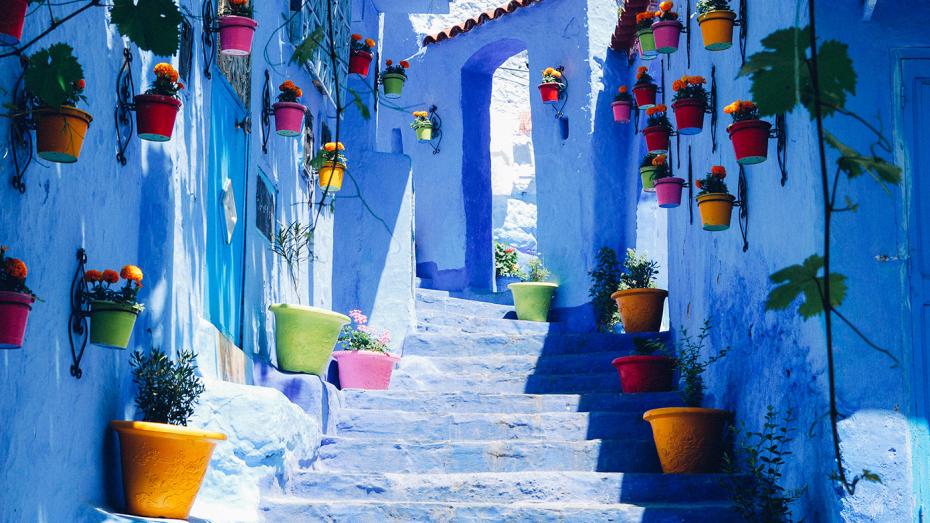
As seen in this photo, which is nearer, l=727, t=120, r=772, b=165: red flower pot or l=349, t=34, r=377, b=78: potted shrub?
l=727, t=120, r=772, b=165: red flower pot

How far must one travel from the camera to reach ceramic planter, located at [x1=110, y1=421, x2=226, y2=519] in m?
4.91

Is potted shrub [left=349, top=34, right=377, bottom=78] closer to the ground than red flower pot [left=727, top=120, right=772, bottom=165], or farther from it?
farther from it

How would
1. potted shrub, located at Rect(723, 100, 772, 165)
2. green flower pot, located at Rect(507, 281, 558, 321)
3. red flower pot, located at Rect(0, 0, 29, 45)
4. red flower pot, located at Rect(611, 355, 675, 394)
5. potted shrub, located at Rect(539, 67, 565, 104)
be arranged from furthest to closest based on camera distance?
potted shrub, located at Rect(539, 67, 565, 104)
green flower pot, located at Rect(507, 281, 558, 321)
red flower pot, located at Rect(611, 355, 675, 394)
potted shrub, located at Rect(723, 100, 772, 165)
red flower pot, located at Rect(0, 0, 29, 45)

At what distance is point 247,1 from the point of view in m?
7.00

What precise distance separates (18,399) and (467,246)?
32.5 ft

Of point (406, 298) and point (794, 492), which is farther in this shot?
point (406, 298)

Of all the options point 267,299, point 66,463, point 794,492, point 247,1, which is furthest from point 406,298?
point 66,463

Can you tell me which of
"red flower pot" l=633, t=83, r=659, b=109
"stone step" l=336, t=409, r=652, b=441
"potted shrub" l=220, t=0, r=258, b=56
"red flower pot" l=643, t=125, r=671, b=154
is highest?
"red flower pot" l=633, t=83, r=659, b=109

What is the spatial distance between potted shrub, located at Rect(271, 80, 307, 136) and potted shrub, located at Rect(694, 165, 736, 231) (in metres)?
2.85

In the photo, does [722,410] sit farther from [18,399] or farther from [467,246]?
[467,246]

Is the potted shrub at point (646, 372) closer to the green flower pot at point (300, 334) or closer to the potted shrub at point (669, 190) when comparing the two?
the potted shrub at point (669, 190)

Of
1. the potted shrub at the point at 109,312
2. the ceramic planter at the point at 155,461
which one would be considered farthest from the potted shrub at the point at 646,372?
the potted shrub at the point at 109,312

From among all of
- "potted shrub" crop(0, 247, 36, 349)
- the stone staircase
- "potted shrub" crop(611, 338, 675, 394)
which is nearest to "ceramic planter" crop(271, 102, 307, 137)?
the stone staircase

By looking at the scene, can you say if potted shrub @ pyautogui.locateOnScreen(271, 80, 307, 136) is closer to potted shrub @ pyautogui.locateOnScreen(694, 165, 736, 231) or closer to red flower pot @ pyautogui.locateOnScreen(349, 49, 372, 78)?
red flower pot @ pyautogui.locateOnScreen(349, 49, 372, 78)
